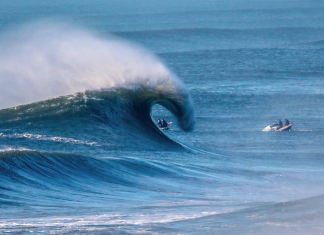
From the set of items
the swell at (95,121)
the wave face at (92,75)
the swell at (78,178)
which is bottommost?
the swell at (78,178)

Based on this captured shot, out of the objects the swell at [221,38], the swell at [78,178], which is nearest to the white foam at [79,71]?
the swell at [78,178]

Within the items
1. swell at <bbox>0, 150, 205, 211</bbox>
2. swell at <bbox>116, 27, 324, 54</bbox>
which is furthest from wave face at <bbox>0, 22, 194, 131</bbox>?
swell at <bbox>116, 27, 324, 54</bbox>

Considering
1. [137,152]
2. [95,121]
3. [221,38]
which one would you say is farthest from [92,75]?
[221,38]

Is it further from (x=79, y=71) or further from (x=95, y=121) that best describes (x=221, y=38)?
(x=95, y=121)

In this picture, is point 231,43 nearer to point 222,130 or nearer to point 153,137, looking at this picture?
point 222,130

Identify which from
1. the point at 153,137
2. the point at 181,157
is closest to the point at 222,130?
the point at 153,137

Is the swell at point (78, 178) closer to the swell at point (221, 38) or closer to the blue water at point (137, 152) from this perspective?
the blue water at point (137, 152)

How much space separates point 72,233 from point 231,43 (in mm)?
69869

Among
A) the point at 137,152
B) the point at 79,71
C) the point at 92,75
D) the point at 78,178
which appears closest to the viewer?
the point at 78,178

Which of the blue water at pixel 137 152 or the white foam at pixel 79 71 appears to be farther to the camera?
the white foam at pixel 79 71

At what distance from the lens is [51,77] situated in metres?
19.1

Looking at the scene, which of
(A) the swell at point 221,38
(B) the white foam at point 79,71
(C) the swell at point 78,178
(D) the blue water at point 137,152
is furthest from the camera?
(A) the swell at point 221,38

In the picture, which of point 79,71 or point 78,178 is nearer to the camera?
point 78,178

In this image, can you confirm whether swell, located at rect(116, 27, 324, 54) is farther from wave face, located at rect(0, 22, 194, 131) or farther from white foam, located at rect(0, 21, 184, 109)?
wave face, located at rect(0, 22, 194, 131)
